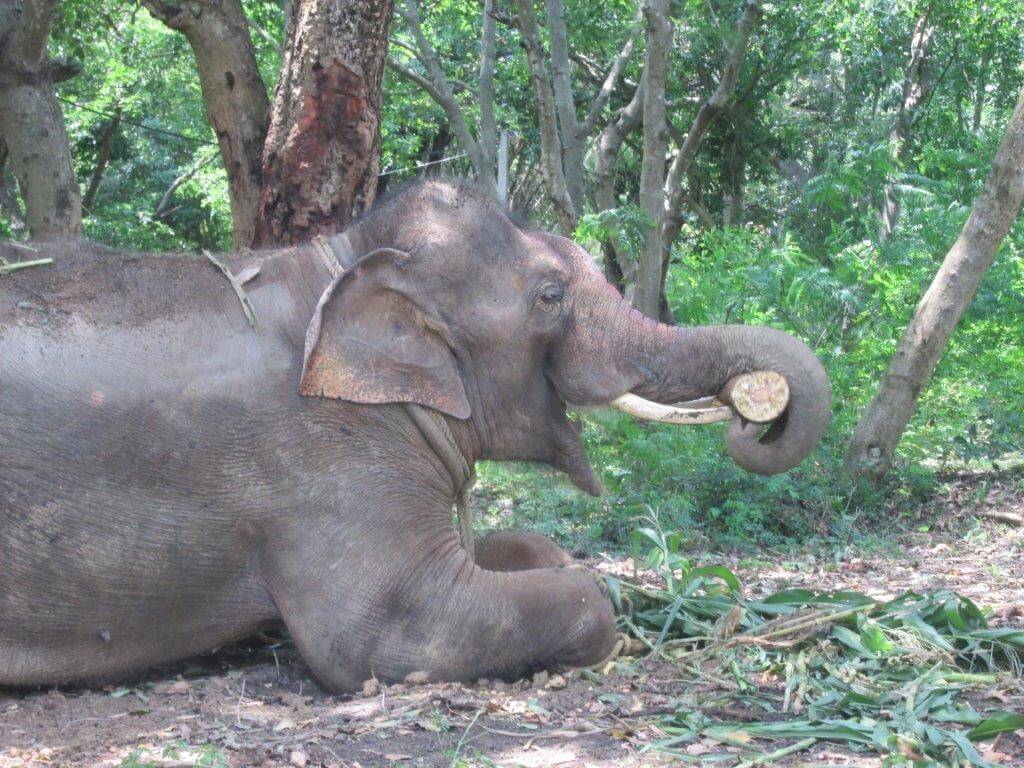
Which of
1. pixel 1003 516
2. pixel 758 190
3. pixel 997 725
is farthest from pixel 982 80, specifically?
pixel 997 725

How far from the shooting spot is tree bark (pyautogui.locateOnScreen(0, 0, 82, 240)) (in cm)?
862

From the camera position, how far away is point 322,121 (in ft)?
19.8

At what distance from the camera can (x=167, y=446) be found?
441cm

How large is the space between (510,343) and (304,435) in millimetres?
867

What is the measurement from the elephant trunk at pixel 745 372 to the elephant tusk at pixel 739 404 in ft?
0.09

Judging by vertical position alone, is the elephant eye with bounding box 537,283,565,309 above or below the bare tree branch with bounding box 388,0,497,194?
below

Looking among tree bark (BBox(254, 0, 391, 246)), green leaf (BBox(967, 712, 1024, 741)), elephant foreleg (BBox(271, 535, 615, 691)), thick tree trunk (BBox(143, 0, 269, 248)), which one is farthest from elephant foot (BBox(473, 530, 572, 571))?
thick tree trunk (BBox(143, 0, 269, 248))

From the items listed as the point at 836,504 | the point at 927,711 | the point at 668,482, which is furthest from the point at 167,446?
the point at 836,504

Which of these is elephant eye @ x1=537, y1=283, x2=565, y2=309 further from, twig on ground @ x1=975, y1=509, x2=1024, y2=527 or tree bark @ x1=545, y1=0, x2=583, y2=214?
tree bark @ x1=545, y1=0, x2=583, y2=214

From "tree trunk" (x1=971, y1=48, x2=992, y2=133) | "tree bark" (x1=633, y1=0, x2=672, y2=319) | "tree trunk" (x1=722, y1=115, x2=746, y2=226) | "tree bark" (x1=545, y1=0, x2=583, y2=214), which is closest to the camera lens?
"tree bark" (x1=633, y1=0, x2=672, y2=319)

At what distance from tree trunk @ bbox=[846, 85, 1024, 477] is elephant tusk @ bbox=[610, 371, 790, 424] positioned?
13.0 ft

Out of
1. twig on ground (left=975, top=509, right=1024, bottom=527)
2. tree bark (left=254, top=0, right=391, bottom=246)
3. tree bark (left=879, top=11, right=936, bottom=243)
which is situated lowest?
twig on ground (left=975, top=509, right=1024, bottom=527)

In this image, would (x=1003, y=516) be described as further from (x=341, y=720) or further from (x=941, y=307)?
(x=341, y=720)

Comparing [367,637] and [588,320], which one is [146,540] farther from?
[588,320]
